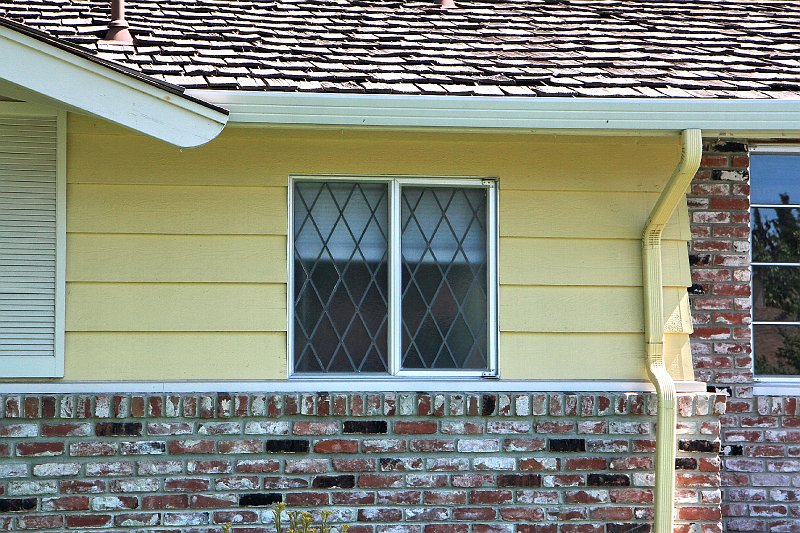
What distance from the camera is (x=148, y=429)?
4434 millimetres

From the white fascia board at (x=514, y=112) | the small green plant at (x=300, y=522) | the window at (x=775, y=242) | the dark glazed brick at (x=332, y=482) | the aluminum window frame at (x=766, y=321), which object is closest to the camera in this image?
the white fascia board at (x=514, y=112)

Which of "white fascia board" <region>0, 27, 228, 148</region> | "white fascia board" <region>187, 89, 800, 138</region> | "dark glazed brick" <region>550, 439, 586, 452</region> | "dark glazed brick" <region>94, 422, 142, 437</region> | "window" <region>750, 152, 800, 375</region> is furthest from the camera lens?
"window" <region>750, 152, 800, 375</region>

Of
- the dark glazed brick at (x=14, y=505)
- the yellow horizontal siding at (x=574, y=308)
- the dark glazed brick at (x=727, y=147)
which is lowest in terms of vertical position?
the dark glazed brick at (x=14, y=505)

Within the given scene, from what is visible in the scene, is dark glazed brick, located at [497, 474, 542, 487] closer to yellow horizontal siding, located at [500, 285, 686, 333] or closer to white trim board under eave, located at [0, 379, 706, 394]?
white trim board under eave, located at [0, 379, 706, 394]

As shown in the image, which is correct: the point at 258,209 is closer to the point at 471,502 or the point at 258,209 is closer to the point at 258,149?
the point at 258,149

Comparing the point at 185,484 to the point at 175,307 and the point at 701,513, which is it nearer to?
the point at 175,307

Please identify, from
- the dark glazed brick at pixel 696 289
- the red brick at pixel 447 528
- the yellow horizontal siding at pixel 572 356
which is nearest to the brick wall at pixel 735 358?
the dark glazed brick at pixel 696 289

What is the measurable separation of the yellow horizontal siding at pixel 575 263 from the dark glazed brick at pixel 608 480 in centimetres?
97

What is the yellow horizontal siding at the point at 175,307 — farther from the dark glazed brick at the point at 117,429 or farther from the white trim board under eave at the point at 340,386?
the dark glazed brick at the point at 117,429

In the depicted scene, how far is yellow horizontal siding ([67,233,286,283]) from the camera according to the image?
4.49 metres

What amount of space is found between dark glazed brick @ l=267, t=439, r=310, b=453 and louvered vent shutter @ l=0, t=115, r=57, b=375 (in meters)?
1.16

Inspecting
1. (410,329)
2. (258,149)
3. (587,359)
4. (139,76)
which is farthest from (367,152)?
(587,359)

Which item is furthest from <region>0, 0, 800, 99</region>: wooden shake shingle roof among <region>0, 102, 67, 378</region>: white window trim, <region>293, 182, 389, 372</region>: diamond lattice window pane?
<region>293, 182, 389, 372</region>: diamond lattice window pane

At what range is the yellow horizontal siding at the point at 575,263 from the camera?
470cm
